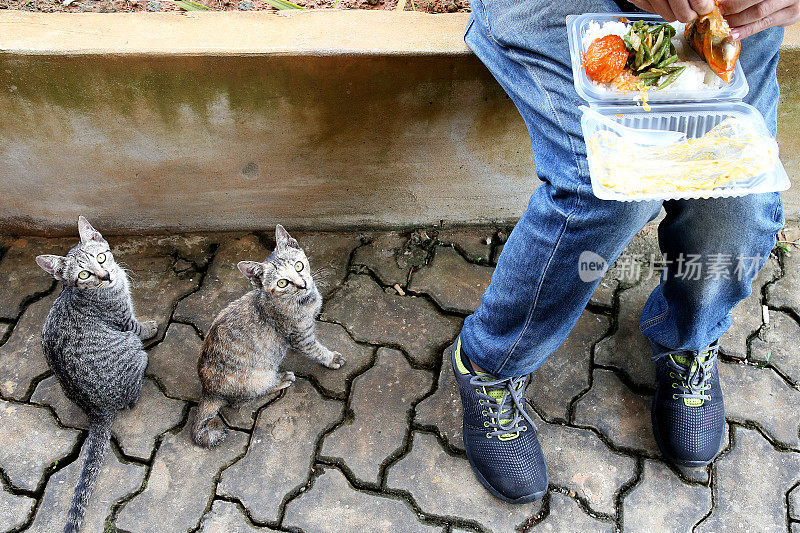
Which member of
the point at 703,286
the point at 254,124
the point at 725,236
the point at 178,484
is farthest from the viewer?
the point at 254,124

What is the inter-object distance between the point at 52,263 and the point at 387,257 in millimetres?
1489

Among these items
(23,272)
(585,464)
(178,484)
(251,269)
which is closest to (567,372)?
(585,464)

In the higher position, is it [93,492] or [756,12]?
[756,12]

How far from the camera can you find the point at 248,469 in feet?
7.89

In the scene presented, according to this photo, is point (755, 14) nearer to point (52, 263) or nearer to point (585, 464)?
point (585, 464)

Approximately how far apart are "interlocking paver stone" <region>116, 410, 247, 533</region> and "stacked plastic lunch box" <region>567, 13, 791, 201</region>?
1.85 meters

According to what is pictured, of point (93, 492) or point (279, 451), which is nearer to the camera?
point (93, 492)

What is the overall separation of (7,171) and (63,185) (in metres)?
0.24

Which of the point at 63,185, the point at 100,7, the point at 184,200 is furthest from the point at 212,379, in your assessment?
the point at 100,7

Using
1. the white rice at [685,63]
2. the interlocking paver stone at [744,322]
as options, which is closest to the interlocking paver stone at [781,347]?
the interlocking paver stone at [744,322]

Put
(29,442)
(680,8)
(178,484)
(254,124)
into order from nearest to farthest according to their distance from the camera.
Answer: (680,8)
(178,484)
(29,442)
(254,124)

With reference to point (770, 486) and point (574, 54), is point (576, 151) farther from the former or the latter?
point (770, 486)

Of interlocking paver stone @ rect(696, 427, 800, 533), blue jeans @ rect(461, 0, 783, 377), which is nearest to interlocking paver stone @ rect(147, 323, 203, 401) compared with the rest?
blue jeans @ rect(461, 0, 783, 377)

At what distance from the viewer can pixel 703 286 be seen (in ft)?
6.79
